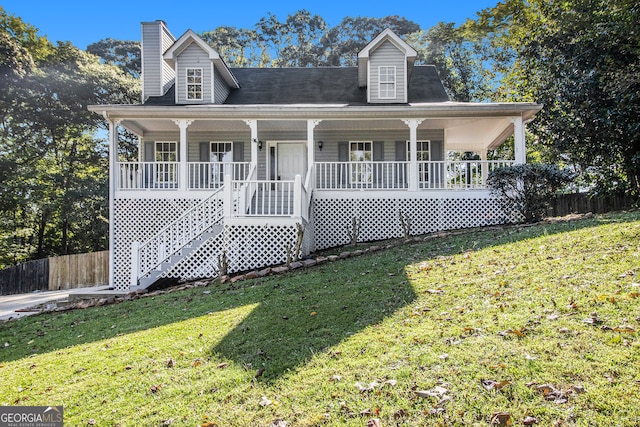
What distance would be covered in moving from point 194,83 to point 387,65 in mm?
6104

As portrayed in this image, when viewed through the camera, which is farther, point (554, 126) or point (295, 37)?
point (295, 37)

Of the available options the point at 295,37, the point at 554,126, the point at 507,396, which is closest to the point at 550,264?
the point at 507,396

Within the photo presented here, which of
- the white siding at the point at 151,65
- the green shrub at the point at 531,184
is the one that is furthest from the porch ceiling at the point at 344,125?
the green shrub at the point at 531,184

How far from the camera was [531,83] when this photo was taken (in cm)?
1842

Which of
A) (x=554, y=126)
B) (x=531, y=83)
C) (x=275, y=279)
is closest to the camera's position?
(x=275, y=279)

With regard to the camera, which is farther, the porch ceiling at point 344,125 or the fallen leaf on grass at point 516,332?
the porch ceiling at point 344,125

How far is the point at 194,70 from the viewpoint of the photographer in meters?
15.2

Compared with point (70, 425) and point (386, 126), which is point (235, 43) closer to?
point (386, 126)

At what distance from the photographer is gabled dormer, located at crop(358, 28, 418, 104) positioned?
15.1 meters

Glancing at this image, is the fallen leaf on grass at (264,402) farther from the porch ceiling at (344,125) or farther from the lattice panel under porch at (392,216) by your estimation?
the porch ceiling at (344,125)

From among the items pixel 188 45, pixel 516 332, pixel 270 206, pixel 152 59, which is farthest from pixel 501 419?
pixel 152 59

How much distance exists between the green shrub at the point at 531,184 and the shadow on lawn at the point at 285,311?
1.72m

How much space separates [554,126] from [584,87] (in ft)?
6.46

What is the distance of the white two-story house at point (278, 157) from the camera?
11109 mm
